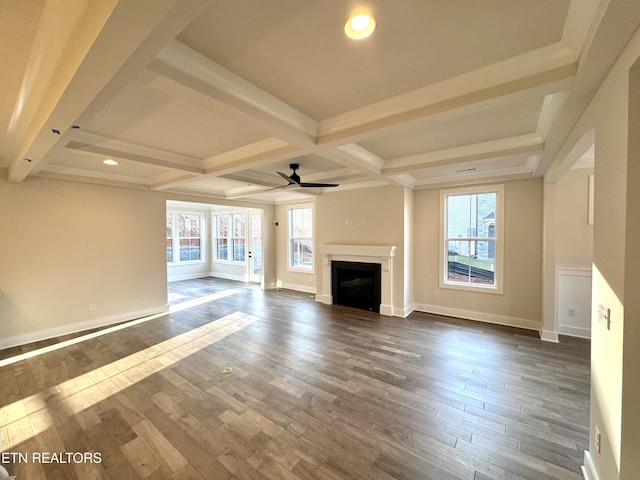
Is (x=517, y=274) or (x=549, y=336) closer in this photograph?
(x=549, y=336)

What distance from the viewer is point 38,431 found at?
81.7 inches

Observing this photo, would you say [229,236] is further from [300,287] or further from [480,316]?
[480,316]

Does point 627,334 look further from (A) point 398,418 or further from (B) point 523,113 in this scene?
(B) point 523,113

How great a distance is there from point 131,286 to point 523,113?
246 inches

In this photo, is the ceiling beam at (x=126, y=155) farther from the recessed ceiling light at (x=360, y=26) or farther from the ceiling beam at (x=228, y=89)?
the recessed ceiling light at (x=360, y=26)

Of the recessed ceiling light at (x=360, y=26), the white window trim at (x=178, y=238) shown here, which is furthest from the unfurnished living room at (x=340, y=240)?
the white window trim at (x=178, y=238)

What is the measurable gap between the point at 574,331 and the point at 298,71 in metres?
5.18

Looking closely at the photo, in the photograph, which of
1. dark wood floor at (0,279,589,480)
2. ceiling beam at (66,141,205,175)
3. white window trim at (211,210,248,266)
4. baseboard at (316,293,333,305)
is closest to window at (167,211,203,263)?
white window trim at (211,210,248,266)

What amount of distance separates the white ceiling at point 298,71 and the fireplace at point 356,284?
9.71 feet

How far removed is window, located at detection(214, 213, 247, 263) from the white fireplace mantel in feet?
12.4

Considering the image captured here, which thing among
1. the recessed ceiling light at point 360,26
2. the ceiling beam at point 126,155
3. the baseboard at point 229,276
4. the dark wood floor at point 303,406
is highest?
the recessed ceiling light at point 360,26

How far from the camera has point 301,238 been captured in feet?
23.5

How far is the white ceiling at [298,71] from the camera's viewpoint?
120cm

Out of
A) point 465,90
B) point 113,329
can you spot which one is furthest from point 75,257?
point 465,90
